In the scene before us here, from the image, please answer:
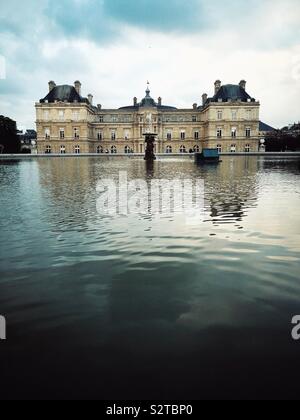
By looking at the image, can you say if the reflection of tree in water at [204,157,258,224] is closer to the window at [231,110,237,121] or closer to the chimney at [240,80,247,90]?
the window at [231,110,237,121]

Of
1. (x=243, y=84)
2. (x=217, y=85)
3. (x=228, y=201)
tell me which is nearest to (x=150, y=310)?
(x=228, y=201)

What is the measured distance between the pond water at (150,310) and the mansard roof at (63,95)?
238 ft

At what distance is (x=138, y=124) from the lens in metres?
79.1

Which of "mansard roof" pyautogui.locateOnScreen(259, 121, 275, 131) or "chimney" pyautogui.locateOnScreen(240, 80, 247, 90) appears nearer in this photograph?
"chimney" pyautogui.locateOnScreen(240, 80, 247, 90)

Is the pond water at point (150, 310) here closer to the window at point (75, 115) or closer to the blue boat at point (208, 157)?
the blue boat at point (208, 157)

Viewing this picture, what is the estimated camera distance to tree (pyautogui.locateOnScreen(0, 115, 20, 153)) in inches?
2625

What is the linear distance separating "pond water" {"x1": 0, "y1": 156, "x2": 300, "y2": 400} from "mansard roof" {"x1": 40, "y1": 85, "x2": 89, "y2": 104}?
2858 inches

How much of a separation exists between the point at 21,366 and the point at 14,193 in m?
10.3

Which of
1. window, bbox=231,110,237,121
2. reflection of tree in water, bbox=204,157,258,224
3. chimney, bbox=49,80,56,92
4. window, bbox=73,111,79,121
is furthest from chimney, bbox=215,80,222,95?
reflection of tree in water, bbox=204,157,258,224

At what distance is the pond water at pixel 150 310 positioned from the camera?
107 inches

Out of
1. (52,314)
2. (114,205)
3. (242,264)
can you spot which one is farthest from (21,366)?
(114,205)

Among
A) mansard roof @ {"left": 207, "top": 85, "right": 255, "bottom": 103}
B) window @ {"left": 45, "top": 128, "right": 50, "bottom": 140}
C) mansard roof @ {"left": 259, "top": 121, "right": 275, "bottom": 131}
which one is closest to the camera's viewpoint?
mansard roof @ {"left": 207, "top": 85, "right": 255, "bottom": 103}
